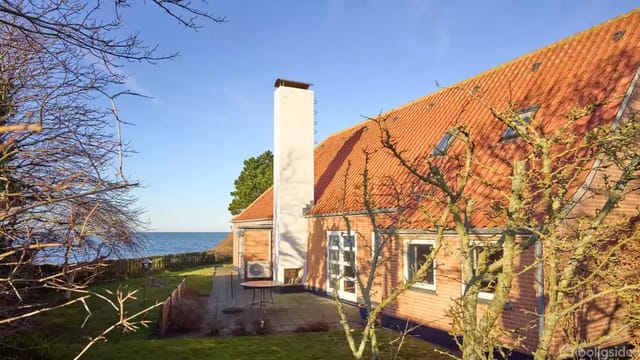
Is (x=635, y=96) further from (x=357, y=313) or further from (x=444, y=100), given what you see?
(x=357, y=313)

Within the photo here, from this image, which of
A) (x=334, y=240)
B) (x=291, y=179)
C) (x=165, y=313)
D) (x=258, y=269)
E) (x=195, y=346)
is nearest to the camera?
(x=195, y=346)

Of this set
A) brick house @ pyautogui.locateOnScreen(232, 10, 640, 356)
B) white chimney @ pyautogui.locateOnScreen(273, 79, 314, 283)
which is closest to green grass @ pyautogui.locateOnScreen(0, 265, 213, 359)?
white chimney @ pyautogui.locateOnScreen(273, 79, 314, 283)

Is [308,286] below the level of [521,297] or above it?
below

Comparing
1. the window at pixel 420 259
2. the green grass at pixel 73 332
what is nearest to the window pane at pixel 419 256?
the window at pixel 420 259

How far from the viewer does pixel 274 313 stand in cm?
1254

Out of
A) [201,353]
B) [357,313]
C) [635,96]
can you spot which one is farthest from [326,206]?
[635,96]

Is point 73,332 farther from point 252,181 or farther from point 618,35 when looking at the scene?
point 252,181

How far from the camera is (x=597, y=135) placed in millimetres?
4234

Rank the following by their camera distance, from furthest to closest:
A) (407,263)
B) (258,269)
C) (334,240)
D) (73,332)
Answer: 1. (258,269)
2. (334,240)
3. (407,263)
4. (73,332)

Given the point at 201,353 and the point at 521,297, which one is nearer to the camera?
the point at 521,297

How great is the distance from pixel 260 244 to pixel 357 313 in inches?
281

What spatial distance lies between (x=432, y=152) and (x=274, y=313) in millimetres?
6632

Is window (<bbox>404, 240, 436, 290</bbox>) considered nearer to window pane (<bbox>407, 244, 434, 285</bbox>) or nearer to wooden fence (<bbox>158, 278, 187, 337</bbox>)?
window pane (<bbox>407, 244, 434, 285</bbox>)

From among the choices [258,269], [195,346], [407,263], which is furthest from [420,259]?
[258,269]
